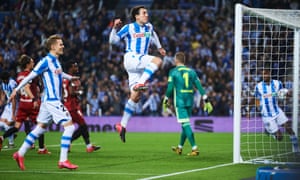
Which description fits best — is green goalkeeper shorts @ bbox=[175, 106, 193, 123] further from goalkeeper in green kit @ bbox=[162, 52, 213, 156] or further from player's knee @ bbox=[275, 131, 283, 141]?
player's knee @ bbox=[275, 131, 283, 141]

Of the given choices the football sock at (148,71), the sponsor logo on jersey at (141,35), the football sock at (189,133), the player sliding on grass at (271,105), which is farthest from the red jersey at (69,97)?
the player sliding on grass at (271,105)

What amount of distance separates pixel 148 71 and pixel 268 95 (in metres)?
5.83

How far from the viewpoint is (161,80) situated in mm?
28969

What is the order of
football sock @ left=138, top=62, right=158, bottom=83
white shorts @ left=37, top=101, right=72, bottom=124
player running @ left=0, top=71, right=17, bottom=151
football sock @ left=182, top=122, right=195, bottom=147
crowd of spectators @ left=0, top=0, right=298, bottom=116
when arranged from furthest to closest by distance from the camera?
crowd of spectators @ left=0, top=0, right=298, bottom=116 → player running @ left=0, top=71, right=17, bottom=151 → football sock @ left=182, top=122, right=195, bottom=147 → football sock @ left=138, top=62, right=158, bottom=83 → white shorts @ left=37, top=101, right=72, bottom=124

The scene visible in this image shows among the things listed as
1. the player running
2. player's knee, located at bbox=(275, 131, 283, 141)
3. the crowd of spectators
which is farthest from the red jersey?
the crowd of spectators

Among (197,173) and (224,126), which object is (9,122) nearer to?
(197,173)

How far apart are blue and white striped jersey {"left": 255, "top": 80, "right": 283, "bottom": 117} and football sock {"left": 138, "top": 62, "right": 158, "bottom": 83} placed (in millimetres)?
5360

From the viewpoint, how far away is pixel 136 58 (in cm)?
1247

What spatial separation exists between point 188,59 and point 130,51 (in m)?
16.6

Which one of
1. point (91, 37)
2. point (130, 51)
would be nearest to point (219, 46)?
point (91, 37)

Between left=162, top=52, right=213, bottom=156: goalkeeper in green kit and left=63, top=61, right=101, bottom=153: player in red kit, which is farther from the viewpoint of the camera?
left=63, top=61, right=101, bottom=153: player in red kit

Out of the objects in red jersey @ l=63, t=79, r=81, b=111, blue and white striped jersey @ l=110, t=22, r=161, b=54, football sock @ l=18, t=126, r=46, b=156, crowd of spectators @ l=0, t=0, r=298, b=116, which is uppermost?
crowd of spectators @ l=0, t=0, r=298, b=116

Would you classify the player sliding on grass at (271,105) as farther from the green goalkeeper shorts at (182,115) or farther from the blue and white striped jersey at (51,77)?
the blue and white striped jersey at (51,77)

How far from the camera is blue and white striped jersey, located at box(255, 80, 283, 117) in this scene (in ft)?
55.4
